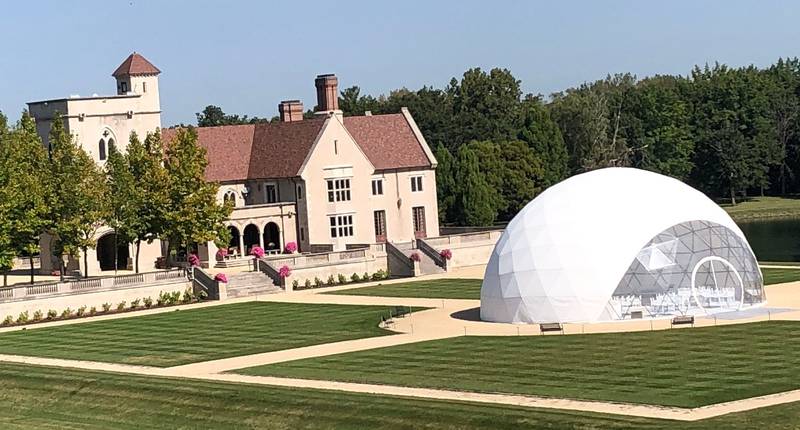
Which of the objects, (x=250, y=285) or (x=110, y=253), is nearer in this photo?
(x=250, y=285)

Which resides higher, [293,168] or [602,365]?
[293,168]

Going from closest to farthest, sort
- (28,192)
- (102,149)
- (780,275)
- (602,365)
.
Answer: (602,365) < (780,275) < (28,192) < (102,149)

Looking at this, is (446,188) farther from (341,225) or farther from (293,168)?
(293,168)

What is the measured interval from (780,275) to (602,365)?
28954 mm

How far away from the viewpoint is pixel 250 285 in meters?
80.8

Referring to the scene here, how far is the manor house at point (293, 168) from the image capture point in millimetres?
92312

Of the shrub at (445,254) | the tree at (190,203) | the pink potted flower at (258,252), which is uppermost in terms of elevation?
the tree at (190,203)

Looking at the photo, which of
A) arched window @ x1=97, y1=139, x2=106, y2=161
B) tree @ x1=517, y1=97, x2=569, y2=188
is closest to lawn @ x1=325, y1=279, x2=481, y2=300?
arched window @ x1=97, y1=139, x2=106, y2=161

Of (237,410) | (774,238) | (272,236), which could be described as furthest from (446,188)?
(237,410)

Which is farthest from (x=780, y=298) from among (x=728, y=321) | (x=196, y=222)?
(x=196, y=222)

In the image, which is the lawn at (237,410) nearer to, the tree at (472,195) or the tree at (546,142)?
the tree at (472,195)

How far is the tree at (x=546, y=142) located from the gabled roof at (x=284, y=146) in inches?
1114

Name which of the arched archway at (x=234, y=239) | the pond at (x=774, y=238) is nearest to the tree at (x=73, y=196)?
the arched archway at (x=234, y=239)

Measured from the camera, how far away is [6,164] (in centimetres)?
7850
